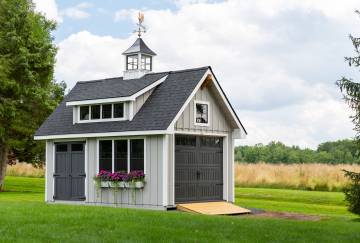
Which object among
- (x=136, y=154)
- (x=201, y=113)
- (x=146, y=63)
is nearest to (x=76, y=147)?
(x=136, y=154)

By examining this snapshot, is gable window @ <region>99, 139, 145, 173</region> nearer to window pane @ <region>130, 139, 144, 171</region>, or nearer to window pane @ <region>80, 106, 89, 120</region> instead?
window pane @ <region>130, 139, 144, 171</region>

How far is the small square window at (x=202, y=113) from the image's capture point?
81.0ft

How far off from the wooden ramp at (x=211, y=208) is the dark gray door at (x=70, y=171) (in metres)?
4.66

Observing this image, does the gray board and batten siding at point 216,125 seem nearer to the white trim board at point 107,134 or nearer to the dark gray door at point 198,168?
the dark gray door at point 198,168

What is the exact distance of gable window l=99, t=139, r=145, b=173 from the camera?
23.6m

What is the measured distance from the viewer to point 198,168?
2472 centimetres

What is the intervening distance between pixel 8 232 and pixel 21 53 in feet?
77.4

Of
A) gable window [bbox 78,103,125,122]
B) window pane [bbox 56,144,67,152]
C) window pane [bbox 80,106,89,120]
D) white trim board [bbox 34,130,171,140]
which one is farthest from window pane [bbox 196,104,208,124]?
window pane [bbox 56,144,67,152]

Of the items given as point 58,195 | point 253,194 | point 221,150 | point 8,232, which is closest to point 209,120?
point 221,150

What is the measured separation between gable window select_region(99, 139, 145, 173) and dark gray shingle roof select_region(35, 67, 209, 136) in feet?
1.77

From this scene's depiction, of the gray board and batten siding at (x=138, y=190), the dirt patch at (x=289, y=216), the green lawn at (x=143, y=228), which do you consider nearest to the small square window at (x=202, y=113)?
the gray board and batten siding at (x=138, y=190)

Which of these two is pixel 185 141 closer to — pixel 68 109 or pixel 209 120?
pixel 209 120

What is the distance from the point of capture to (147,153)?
23.3m

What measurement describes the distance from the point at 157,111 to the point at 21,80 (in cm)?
1523
